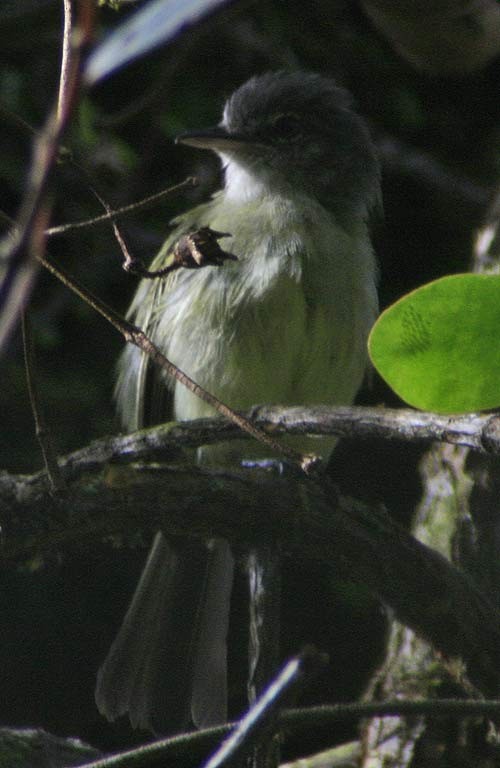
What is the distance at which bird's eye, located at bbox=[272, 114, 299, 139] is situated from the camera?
422 cm

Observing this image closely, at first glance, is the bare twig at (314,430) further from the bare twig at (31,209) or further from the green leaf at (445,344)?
the bare twig at (31,209)

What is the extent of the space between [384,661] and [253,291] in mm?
1134

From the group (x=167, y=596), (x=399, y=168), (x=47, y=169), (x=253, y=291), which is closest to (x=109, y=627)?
(x=167, y=596)

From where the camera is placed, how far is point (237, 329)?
3.41 meters

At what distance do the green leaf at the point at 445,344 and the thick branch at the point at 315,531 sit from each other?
1103 millimetres

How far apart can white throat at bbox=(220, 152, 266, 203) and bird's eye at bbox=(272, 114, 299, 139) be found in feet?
0.78

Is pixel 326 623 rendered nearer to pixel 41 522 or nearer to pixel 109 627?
pixel 109 627

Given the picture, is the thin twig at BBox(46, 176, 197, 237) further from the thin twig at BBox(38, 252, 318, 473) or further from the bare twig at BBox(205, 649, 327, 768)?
the bare twig at BBox(205, 649, 327, 768)

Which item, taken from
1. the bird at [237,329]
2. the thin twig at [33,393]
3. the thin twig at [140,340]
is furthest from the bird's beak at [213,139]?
the thin twig at [140,340]

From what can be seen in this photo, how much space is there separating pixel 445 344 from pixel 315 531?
1419 mm

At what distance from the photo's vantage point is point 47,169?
2.46ft

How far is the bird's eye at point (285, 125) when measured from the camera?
4.22 meters

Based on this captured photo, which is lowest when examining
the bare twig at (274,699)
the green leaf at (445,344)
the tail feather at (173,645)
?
the tail feather at (173,645)

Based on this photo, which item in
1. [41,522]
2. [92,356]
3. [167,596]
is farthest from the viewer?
[92,356]
